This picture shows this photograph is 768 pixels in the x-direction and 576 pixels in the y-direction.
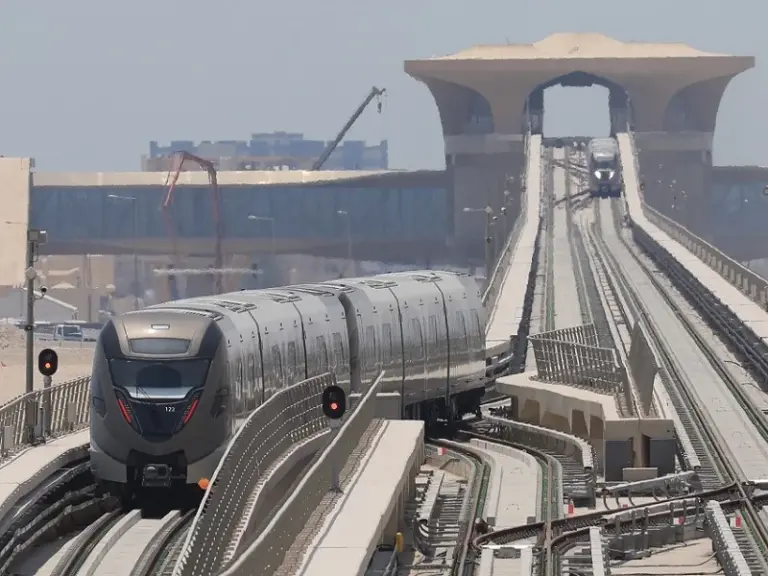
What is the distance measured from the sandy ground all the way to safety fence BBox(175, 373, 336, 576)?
3660cm

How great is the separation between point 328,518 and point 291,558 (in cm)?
268

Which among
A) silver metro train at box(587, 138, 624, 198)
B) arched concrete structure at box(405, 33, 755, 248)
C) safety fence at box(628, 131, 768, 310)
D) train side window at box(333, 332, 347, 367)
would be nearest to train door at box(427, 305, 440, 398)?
train side window at box(333, 332, 347, 367)

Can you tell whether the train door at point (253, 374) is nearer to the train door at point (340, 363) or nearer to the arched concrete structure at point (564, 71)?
the train door at point (340, 363)

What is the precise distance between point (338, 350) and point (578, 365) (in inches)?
305

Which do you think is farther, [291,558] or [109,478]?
[109,478]

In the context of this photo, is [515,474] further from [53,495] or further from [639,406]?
[53,495]

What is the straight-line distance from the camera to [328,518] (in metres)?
24.9

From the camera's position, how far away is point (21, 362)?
96.4 m

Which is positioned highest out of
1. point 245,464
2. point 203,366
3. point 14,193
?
point 14,193

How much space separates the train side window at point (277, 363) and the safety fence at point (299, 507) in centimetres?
152

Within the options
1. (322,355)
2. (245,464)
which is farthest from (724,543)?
(322,355)

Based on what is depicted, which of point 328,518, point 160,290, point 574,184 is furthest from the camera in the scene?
point 160,290

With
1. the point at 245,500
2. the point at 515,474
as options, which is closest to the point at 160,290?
the point at 515,474

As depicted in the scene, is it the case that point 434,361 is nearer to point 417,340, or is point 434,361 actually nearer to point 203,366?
point 417,340
